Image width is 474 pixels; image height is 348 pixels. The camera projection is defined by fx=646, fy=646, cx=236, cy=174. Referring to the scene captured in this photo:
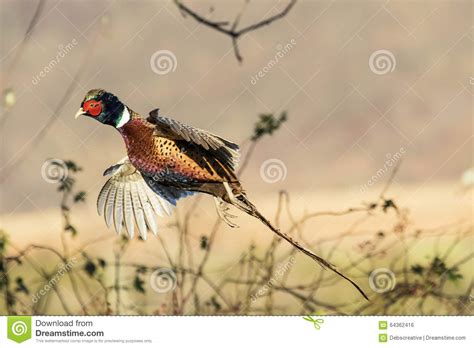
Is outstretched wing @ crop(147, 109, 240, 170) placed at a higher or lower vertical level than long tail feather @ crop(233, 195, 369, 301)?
higher

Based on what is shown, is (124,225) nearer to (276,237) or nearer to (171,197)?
(171,197)

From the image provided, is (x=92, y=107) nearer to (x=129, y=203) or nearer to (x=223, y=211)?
(x=129, y=203)

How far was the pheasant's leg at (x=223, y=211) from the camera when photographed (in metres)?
2.97

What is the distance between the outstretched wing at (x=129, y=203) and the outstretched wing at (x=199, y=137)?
0.25 metres

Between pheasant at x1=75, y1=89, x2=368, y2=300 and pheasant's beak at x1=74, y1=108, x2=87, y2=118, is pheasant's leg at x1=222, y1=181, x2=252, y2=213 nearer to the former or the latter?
pheasant at x1=75, y1=89, x2=368, y2=300

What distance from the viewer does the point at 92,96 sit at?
3.02 m

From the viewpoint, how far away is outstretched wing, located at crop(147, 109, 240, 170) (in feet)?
9.61

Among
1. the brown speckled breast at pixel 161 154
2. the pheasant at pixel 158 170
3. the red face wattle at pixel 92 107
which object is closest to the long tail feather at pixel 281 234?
the pheasant at pixel 158 170

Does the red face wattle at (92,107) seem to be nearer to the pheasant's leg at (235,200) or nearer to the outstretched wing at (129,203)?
the outstretched wing at (129,203)

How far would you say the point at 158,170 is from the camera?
2.95m

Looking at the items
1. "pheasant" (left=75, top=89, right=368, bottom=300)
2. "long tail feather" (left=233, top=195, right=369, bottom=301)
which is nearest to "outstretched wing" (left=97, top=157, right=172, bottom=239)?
"pheasant" (left=75, top=89, right=368, bottom=300)

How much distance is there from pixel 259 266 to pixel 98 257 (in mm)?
756
